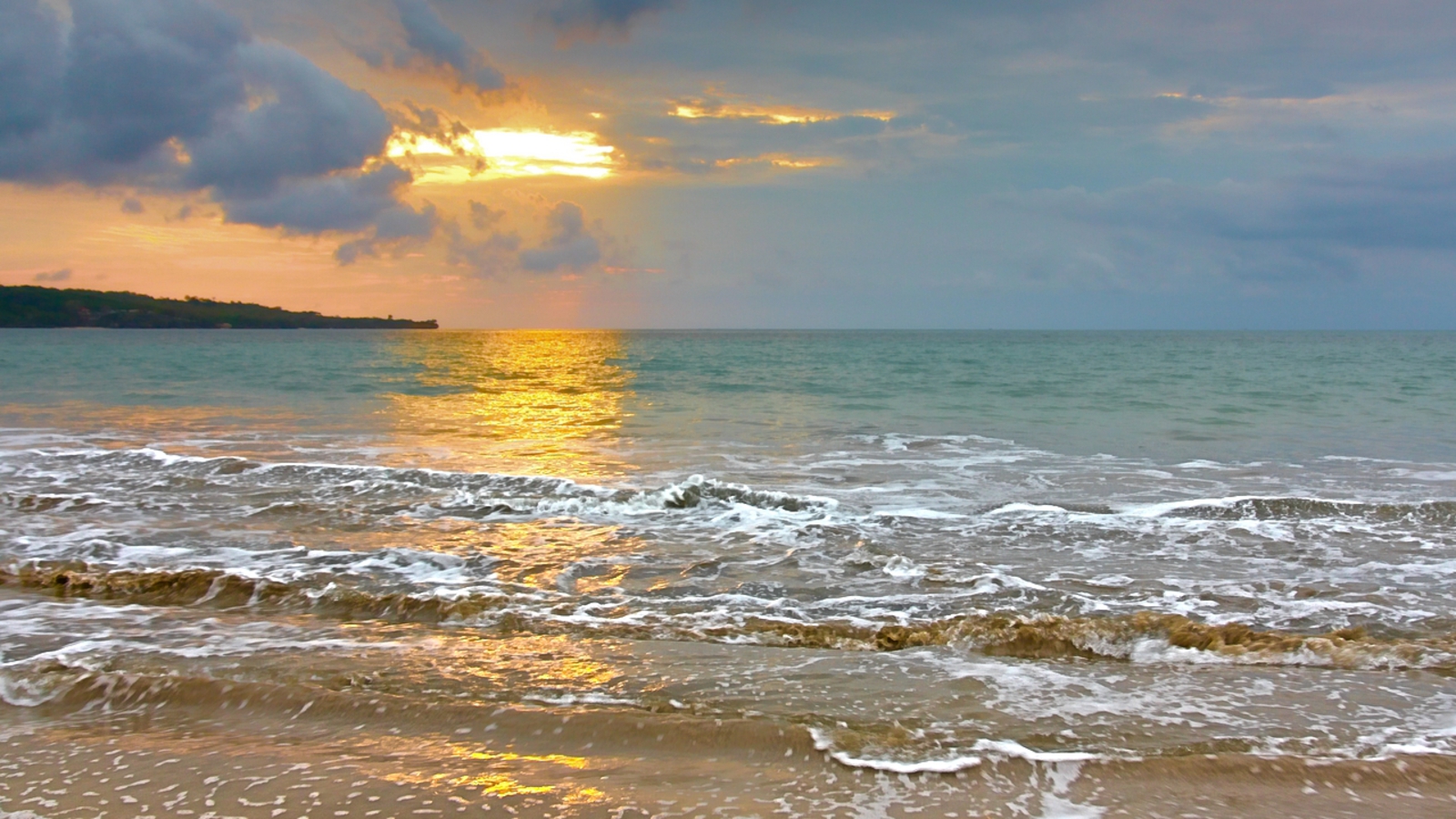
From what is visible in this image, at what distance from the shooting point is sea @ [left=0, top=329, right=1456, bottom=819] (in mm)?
4184

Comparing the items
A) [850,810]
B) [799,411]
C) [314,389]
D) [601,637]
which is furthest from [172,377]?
[850,810]

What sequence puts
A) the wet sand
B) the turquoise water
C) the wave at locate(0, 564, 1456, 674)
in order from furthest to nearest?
the turquoise water, the wave at locate(0, 564, 1456, 674), the wet sand

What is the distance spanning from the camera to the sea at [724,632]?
4.18 metres

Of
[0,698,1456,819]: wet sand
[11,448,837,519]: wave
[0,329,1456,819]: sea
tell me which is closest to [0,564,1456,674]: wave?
[0,329,1456,819]: sea

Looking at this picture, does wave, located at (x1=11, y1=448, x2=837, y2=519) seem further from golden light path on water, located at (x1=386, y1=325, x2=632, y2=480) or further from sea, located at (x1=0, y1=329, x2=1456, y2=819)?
golden light path on water, located at (x1=386, y1=325, x2=632, y2=480)

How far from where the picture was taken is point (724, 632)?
652 cm

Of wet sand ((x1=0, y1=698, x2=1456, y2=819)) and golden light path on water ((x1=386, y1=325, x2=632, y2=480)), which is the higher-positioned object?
wet sand ((x1=0, y1=698, x2=1456, y2=819))

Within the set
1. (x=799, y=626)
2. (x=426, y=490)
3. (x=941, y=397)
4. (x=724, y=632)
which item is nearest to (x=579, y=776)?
(x=724, y=632)

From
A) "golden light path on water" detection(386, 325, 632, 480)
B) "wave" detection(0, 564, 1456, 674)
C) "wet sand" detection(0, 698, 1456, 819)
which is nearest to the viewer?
"wet sand" detection(0, 698, 1456, 819)

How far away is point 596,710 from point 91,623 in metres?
4.43

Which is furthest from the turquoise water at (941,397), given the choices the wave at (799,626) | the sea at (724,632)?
the wave at (799,626)

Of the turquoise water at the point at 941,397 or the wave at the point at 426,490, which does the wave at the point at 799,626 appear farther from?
the turquoise water at the point at 941,397

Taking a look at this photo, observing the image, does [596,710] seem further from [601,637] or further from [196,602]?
[196,602]

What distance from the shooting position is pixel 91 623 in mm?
6645
